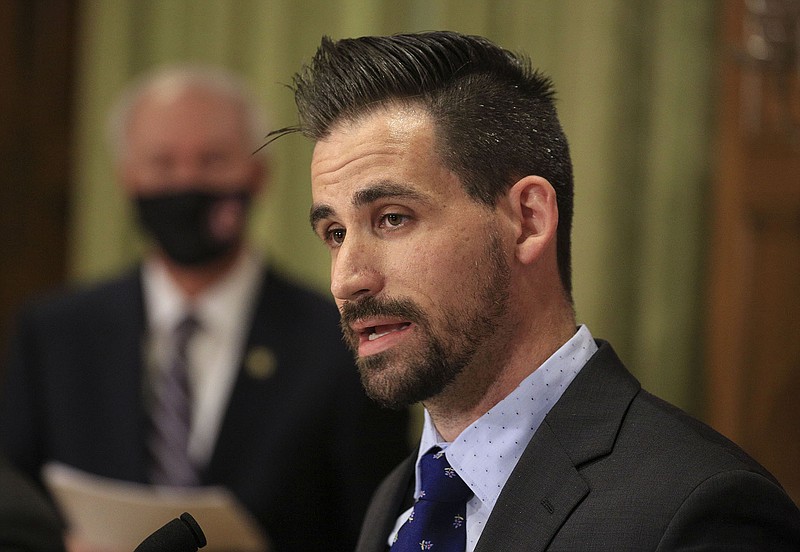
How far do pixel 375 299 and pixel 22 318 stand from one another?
Answer: 86.9 inches

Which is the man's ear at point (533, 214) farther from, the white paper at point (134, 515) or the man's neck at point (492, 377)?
the white paper at point (134, 515)

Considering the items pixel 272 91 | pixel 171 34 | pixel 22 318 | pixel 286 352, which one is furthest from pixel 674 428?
pixel 171 34

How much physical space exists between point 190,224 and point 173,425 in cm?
59

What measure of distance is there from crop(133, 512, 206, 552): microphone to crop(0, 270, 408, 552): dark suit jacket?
5.59ft

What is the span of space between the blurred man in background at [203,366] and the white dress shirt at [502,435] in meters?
1.50

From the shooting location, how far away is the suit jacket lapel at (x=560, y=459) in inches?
52.3

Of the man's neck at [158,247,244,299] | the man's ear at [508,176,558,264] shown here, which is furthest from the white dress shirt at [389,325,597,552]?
the man's neck at [158,247,244,299]

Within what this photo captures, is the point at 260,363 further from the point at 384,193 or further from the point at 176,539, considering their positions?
the point at 176,539

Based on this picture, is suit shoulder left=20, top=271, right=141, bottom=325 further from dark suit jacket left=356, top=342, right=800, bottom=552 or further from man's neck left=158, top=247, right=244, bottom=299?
dark suit jacket left=356, top=342, right=800, bottom=552

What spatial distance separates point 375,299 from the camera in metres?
1.44

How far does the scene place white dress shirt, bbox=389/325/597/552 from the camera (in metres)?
1.43

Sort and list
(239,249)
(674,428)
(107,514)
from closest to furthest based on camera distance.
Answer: (674,428), (107,514), (239,249)

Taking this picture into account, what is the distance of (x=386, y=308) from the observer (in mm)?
1433

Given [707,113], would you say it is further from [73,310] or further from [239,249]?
[73,310]
